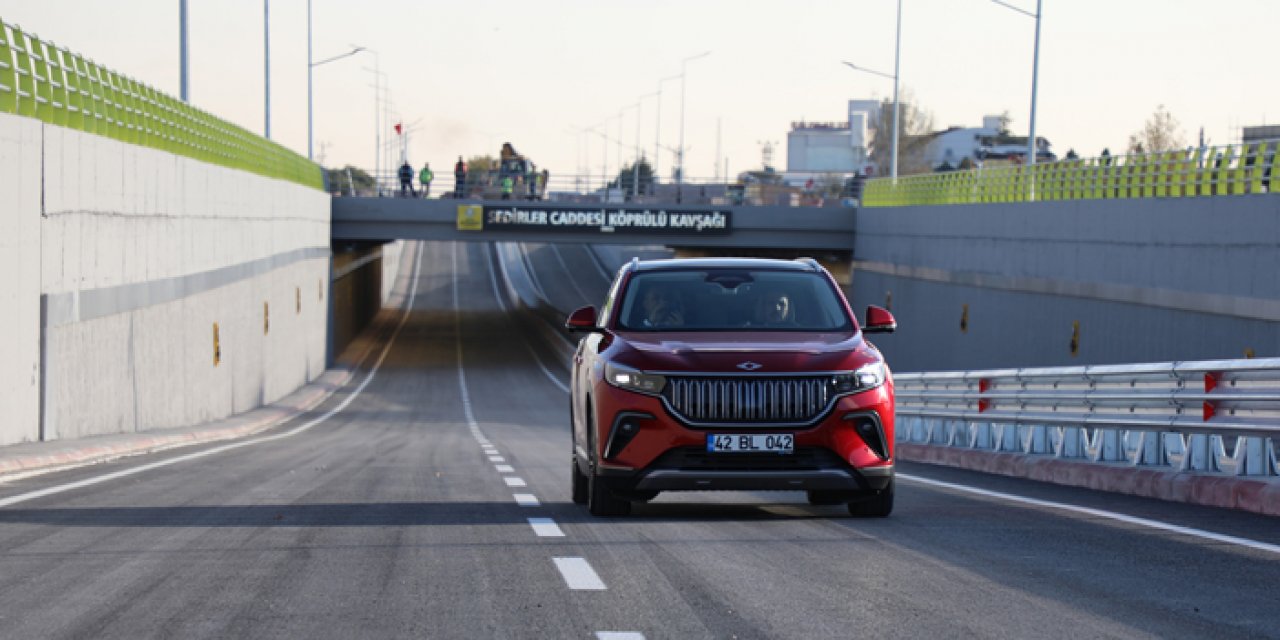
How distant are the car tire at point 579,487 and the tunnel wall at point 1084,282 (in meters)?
17.6

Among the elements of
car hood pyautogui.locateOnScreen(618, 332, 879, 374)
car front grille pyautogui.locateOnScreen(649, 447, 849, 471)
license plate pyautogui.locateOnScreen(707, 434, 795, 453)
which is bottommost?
car front grille pyautogui.locateOnScreen(649, 447, 849, 471)

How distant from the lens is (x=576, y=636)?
22.8 feet

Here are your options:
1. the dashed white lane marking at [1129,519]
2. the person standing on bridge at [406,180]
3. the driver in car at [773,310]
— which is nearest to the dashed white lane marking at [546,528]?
the driver in car at [773,310]

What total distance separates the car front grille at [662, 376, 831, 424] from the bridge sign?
2265 inches

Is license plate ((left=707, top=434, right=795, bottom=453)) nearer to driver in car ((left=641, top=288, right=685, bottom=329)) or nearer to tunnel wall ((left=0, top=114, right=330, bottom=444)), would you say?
driver in car ((left=641, top=288, right=685, bottom=329))

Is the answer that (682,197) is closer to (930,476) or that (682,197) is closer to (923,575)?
(930,476)

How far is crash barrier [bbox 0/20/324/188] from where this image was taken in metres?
20.5

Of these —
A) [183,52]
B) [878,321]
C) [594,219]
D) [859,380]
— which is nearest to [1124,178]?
[183,52]

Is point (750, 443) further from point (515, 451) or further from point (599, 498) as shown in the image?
point (515, 451)

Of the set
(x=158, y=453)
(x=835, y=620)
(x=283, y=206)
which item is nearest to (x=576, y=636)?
(x=835, y=620)

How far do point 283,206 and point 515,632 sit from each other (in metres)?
42.7

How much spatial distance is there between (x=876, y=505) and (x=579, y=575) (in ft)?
11.6

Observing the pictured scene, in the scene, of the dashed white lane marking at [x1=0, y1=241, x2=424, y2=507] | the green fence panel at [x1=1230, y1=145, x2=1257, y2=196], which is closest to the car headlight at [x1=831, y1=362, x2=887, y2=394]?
the dashed white lane marking at [x1=0, y1=241, x2=424, y2=507]

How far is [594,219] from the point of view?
70250 millimetres
